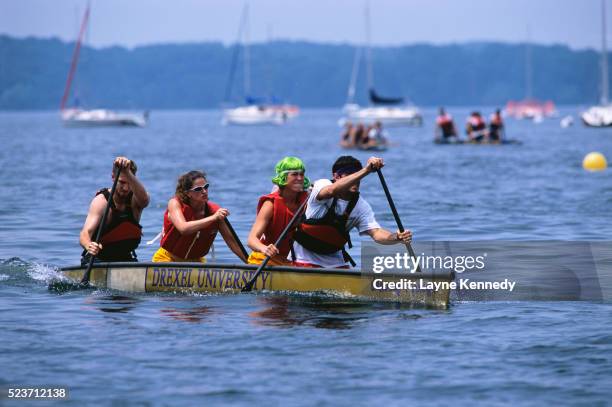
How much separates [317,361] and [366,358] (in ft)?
1.34

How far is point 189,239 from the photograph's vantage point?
40.1ft

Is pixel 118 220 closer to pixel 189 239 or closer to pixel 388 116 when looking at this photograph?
pixel 189 239

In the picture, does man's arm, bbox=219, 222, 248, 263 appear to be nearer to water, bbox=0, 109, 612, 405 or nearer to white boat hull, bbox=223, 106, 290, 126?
water, bbox=0, 109, 612, 405

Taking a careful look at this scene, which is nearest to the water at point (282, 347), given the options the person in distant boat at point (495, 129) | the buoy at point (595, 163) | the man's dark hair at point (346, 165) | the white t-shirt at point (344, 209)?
the white t-shirt at point (344, 209)

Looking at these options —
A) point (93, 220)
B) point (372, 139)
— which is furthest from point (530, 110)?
point (93, 220)

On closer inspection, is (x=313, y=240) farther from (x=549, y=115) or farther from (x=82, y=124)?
(x=549, y=115)

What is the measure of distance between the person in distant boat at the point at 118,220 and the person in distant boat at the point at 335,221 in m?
1.78

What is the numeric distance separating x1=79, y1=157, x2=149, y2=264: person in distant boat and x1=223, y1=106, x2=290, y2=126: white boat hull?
109 metres

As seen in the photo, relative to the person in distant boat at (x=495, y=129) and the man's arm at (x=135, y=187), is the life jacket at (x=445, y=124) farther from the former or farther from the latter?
the man's arm at (x=135, y=187)

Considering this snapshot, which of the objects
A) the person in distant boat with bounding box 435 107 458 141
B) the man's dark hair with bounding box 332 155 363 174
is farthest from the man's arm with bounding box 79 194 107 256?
the person in distant boat with bounding box 435 107 458 141

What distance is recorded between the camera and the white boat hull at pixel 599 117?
82000mm

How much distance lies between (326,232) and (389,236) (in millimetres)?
622

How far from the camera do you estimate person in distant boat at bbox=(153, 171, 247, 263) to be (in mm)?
11703

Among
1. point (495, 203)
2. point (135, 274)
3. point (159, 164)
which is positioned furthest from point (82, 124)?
point (135, 274)
